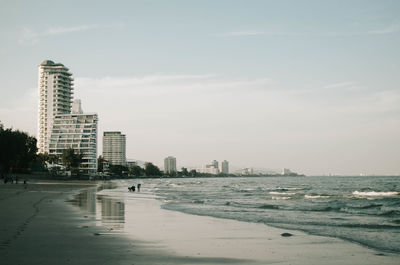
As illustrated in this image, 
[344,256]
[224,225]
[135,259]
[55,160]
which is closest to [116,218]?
[224,225]

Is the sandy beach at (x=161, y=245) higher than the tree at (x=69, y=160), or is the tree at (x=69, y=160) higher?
the tree at (x=69, y=160)

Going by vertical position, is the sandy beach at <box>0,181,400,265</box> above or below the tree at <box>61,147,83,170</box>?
below

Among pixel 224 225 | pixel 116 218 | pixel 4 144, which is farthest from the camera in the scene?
pixel 4 144

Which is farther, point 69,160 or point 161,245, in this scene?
point 69,160

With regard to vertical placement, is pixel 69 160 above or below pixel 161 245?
above

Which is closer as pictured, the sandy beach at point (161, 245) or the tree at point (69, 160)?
the sandy beach at point (161, 245)

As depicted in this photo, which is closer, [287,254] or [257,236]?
[287,254]

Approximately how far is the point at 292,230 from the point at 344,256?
560cm

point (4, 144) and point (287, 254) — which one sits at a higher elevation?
point (4, 144)

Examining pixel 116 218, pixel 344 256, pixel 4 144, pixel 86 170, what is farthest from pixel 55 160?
pixel 344 256

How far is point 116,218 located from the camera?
1922 centimetres

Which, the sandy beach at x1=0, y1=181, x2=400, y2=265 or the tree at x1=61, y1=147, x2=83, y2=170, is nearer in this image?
the sandy beach at x1=0, y1=181, x2=400, y2=265

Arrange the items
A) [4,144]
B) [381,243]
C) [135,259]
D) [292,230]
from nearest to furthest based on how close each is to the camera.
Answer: [135,259] → [381,243] → [292,230] → [4,144]

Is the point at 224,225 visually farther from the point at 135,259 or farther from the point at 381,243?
the point at 135,259
